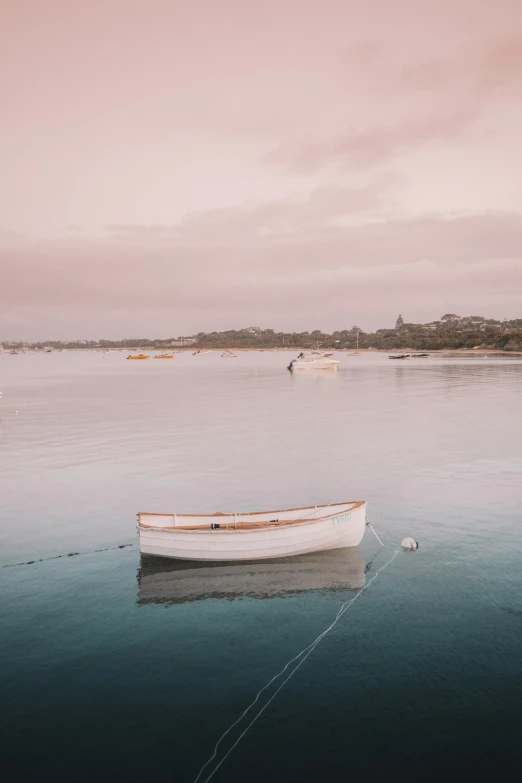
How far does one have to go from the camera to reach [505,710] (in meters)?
14.7

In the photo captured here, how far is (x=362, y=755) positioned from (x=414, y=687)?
315 centimetres

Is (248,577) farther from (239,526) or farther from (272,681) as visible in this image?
(272,681)

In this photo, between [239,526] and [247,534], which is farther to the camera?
[239,526]

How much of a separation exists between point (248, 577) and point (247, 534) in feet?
6.12

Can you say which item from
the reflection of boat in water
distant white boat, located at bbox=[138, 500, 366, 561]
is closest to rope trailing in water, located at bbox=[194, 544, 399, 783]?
the reflection of boat in water

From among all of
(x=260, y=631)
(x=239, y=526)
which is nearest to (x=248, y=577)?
(x=239, y=526)

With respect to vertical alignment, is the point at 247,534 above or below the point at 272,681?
above

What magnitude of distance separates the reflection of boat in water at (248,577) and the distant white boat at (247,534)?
0.44 m

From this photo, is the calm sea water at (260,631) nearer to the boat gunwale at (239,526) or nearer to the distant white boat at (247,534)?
the distant white boat at (247,534)

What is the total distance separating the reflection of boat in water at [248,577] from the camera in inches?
870

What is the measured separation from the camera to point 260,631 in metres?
19.0

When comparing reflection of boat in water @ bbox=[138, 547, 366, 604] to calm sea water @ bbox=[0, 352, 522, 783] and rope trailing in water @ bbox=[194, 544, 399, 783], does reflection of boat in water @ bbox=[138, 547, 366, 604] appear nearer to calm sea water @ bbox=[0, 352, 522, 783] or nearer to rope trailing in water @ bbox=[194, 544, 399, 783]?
calm sea water @ bbox=[0, 352, 522, 783]

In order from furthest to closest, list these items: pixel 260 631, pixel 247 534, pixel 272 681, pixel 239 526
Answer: pixel 239 526 < pixel 247 534 < pixel 260 631 < pixel 272 681

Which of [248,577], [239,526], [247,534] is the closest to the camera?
[248,577]
